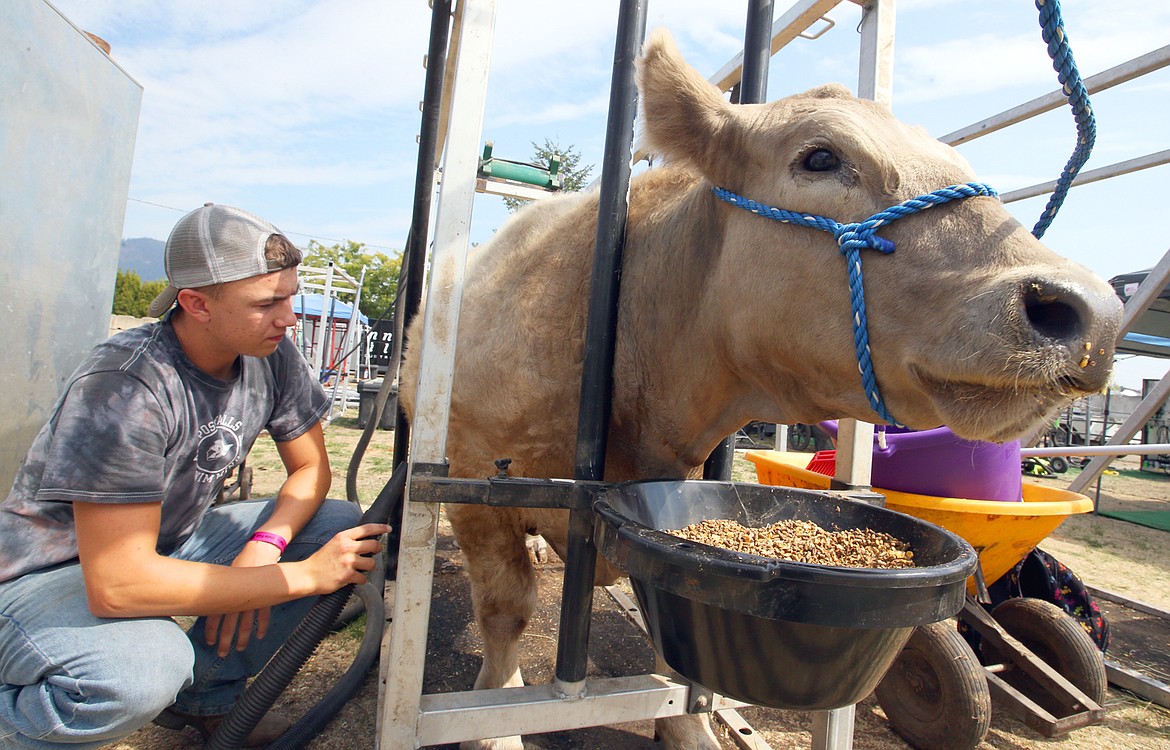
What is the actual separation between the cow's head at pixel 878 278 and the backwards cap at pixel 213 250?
1.16 m

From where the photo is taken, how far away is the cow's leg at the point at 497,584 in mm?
2283

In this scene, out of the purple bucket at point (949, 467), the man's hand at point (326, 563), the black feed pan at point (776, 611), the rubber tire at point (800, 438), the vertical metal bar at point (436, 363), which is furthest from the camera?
the rubber tire at point (800, 438)

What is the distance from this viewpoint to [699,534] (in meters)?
1.48

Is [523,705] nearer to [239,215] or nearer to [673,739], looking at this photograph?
[673,739]

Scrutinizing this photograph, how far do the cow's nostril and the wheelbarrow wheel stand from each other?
157 cm

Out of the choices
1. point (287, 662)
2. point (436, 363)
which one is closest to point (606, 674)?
point (287, 662)

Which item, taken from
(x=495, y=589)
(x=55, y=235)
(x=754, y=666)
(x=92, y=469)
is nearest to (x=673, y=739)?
(x=495, y=589)

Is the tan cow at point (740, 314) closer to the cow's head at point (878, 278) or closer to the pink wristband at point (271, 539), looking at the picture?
the cow's head at point (878, 278)

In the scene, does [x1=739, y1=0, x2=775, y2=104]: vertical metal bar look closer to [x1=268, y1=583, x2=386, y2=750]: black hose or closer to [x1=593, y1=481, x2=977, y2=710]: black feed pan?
[x1=593, y1=481, x2=977, y2=710]: black feed pan

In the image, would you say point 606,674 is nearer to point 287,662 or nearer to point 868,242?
point 287,662

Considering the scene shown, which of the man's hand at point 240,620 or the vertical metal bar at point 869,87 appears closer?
the man's hand at point 240,620

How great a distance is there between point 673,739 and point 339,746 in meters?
1.19

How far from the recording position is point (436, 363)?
151 centimetres

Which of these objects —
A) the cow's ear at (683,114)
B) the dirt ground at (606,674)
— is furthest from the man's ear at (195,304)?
the dirt ground at (606,674)
